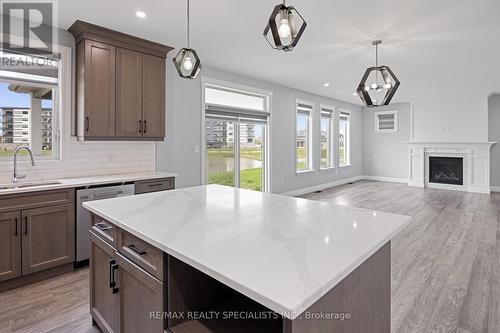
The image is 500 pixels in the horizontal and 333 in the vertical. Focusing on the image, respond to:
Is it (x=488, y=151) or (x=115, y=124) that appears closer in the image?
(x=115, y=124)

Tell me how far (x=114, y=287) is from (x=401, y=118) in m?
9.66

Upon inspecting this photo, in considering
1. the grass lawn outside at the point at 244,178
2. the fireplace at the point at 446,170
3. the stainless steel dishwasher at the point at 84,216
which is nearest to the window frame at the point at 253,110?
the grass lawn outside at the point at 244,178

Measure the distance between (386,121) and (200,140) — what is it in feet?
23.6

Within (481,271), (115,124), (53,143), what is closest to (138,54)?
(115,124)

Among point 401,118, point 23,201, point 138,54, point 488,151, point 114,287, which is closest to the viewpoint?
point 114,287

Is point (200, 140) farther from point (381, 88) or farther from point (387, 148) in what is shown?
point (387, 148)

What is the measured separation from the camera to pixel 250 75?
5492 millimetres

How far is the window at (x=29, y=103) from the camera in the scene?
3035 mm

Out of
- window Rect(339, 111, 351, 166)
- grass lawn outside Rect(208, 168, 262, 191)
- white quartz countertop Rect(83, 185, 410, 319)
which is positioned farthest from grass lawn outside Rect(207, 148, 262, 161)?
window Rect(339, 111, 351, 166)

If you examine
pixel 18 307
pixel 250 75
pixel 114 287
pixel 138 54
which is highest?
pixel 250 75

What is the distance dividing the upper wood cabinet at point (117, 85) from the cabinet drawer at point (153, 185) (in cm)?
61

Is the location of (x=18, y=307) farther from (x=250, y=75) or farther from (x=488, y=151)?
(x=488, y=151)

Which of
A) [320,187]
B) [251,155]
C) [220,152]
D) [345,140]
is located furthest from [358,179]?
[220,152]

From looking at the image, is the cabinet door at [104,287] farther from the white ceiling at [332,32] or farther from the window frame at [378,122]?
the window frame at [378,122]
